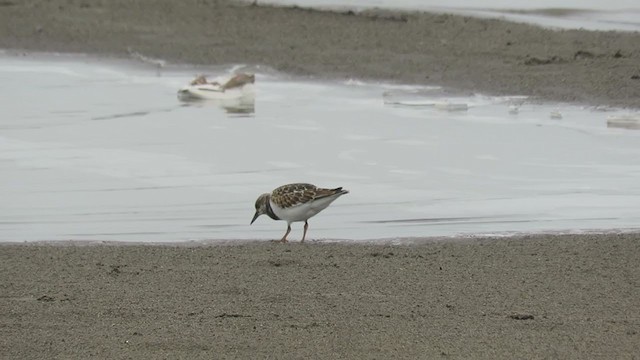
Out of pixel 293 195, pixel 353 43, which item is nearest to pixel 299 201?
pixel 293 195

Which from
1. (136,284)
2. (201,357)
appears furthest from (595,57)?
(201,357)

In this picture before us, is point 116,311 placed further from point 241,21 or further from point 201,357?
point 241,21

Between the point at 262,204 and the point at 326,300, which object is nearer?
the point at 326,300

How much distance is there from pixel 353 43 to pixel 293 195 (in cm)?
1167

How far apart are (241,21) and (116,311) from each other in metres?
16.4

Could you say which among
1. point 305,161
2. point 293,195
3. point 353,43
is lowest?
point 293,195

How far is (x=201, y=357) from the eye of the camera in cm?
812

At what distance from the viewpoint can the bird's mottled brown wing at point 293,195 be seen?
38.5 feet

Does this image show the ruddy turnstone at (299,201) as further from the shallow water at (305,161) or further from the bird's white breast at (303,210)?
the shallow water at (305,161)

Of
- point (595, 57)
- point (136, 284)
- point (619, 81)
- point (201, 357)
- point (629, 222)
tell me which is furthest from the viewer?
point (595, 57)

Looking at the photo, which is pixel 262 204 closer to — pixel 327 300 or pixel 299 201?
pixel 299 201

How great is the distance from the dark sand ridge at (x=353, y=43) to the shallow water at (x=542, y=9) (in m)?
0.88

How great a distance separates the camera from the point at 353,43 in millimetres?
23188

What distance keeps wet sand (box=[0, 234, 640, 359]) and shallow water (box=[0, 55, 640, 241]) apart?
919mm
